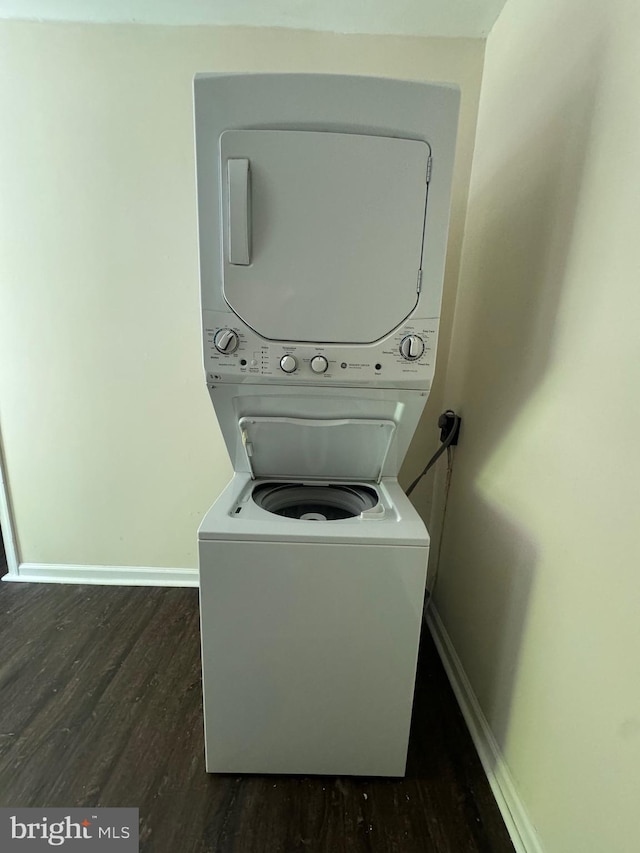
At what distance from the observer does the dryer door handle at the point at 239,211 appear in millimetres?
990

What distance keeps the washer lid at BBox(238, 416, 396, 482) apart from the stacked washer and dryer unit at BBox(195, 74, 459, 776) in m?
0.07

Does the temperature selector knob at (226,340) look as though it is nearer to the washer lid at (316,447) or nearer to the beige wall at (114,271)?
the washer lid at (316,447)

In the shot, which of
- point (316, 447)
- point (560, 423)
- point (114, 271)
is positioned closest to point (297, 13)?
point (114, 271)

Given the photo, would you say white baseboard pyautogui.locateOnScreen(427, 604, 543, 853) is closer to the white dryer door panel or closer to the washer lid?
the washer lid

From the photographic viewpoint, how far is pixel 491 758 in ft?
3.93

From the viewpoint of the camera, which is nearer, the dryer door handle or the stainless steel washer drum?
the dryer door handle

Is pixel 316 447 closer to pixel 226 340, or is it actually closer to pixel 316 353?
pixel 316 353

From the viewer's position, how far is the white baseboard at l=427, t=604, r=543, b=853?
102cm

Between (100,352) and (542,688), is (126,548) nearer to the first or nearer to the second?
(100,352)

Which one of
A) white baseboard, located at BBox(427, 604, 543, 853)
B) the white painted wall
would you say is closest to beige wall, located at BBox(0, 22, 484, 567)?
the white painted wall

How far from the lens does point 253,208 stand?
1021 mm

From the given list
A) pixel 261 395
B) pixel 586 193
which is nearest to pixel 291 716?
pixel 261 395

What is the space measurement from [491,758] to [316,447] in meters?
1.03

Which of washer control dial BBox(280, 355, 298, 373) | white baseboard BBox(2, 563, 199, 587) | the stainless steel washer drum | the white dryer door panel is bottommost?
white baseboard BBox(2, 563, 199, 587)
